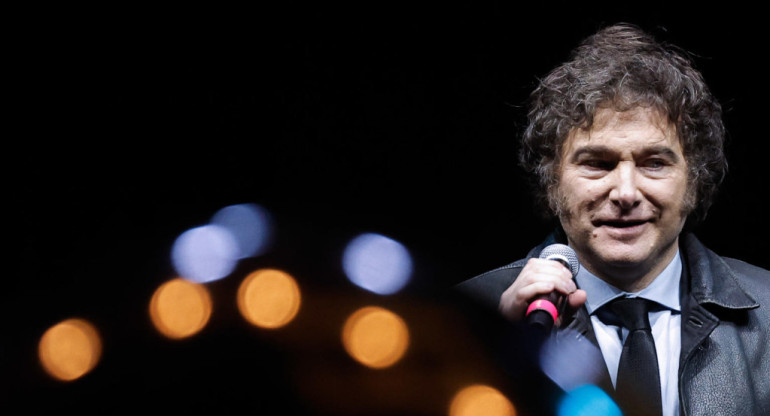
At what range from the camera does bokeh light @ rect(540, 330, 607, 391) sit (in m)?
0.86

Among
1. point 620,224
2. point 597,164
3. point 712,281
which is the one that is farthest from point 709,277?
point 597,164

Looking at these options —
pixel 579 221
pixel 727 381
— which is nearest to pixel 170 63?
A: pixel 579 221

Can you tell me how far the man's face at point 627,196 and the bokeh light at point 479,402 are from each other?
2.72 ft

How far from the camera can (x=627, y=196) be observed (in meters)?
1.52

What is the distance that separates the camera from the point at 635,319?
150 cm

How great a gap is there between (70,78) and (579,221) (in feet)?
4.73

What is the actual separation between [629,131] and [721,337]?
51 cm

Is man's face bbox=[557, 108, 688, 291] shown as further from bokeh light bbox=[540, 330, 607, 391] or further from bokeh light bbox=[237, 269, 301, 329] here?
bokeh light bbox=[237, 269, 301, 329]

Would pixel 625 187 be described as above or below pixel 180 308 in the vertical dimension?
below

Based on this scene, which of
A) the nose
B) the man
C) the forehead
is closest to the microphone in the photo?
the man

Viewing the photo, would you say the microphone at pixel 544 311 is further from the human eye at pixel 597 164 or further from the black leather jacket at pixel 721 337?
the human eye at pixel 597 164

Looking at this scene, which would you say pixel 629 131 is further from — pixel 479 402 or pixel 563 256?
pixel 479 402

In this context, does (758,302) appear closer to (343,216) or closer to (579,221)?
(579,221)

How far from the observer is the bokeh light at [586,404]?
0.80 m
